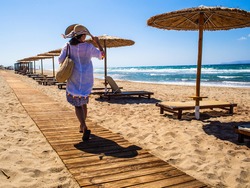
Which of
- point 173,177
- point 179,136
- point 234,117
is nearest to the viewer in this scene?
point 173,177

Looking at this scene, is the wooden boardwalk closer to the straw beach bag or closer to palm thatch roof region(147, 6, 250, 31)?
the straw beach bag

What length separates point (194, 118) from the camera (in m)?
6.05

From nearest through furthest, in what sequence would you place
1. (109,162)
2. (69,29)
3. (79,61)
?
(109,162)
(79,61)
(69,29)

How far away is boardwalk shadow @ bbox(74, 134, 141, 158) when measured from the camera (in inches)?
A: 132

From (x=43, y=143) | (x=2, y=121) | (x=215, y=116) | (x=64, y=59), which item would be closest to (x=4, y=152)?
(x=43, y=143)

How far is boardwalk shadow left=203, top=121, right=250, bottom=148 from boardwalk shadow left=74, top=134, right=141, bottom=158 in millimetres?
1771

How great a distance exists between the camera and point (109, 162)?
305 cm

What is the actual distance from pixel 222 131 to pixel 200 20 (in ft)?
8.29

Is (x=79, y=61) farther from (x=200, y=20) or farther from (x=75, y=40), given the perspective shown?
(x=200, y=20)

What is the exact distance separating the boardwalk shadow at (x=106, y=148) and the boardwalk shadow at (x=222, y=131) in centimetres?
177

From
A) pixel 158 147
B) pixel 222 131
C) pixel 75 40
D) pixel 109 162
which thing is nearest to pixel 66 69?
pixel 75 40

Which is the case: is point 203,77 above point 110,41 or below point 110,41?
below

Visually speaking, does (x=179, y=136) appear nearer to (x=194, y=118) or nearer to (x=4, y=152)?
(x=194, y=118)

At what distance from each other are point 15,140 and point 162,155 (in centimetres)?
242
